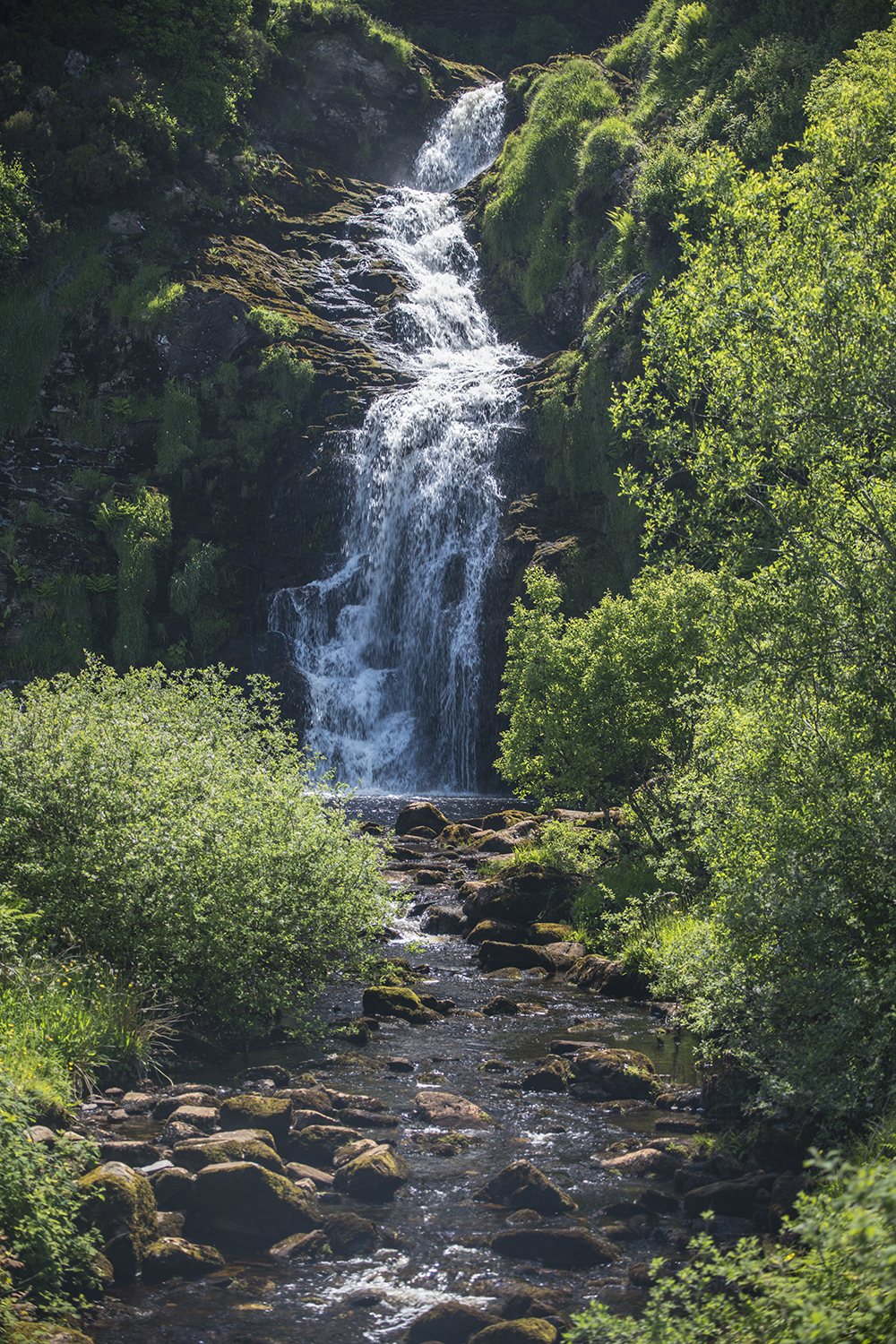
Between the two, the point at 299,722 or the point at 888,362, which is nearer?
the point at 888,362

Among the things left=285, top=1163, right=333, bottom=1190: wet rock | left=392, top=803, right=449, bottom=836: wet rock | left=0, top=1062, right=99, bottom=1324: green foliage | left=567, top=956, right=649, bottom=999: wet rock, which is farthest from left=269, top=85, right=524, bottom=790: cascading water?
left=0, top=1062, right=99, bottom=1324: green foliage

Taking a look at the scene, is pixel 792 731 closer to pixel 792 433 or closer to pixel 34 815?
pixel 792 433

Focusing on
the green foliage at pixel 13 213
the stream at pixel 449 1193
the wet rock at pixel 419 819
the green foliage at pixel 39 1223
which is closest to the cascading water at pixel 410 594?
the wet rock at pixel 419 819

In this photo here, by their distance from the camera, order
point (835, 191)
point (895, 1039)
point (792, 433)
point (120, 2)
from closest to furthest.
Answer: point (895, 1039)
point (792, 433)
point (835, 191)
point (120, 2)

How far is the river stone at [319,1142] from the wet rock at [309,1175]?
12.1 inches

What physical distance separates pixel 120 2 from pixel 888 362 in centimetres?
6827

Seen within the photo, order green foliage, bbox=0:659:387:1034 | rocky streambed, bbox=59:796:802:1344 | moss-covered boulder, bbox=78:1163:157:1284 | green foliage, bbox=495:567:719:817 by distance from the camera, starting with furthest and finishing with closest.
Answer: green foliage, bbox=495:567:719:817
green foliage, bbox=0:659:387:1034
moss-covered boulder, bbox=78:1163:157:1284
rocky streambed, bbox=59:796:802:1344

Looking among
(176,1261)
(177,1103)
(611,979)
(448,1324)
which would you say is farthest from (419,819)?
(448,1324)

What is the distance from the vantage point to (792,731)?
11320 mm

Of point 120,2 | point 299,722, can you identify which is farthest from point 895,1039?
point 120,2

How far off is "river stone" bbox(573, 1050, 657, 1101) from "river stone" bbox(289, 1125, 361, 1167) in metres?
3.73

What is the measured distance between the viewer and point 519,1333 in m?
7.90

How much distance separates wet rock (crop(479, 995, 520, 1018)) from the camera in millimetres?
17000

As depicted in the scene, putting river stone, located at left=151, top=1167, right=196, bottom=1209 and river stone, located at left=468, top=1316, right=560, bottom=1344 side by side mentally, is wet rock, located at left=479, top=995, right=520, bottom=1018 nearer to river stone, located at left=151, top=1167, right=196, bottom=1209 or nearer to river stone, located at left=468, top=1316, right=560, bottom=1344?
river stone, located at left=151, top=1167, right=196, bottom=1209
